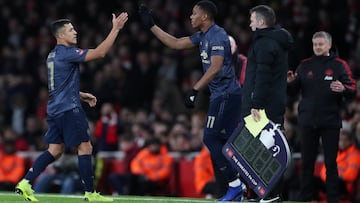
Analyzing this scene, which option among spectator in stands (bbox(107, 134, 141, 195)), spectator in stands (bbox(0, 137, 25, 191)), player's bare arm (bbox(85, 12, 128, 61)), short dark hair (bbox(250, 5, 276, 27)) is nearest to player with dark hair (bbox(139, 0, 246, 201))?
short dark hair (bbox(250, 5, 276, 27))

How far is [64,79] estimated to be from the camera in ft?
44.0

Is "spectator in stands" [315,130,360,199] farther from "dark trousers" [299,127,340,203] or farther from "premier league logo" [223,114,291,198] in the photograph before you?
"premier league logo" [223,114,291,198]

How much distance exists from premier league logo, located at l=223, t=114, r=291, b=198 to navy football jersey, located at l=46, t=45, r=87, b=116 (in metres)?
1.88

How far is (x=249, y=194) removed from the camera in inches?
552

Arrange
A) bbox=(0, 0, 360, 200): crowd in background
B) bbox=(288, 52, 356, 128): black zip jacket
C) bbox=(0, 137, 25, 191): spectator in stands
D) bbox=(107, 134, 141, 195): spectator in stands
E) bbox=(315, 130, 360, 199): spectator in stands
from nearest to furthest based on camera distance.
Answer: bbox=(288, 52, 356, 128): black zip jacket
bbox=(315, 130, 360, 199): spectator in stands
bbox=(107, 134, 141, 195): spectator in stands
bbox=(0, 137, 25, 191): spectator in stands
bbox=(0, 0, 360, 200): crowd in background

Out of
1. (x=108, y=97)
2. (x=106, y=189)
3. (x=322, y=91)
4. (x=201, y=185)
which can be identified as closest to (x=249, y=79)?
(x=322, y=91)

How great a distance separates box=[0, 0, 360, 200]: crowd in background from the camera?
21781mm

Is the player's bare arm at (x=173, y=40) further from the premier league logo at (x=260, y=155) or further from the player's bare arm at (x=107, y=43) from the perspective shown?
the premier league logo at (x=260, y=155)

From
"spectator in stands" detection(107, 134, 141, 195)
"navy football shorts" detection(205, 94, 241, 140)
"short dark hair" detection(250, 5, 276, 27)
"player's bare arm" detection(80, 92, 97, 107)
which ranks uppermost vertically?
"short dark hair" detection(250, 5, 276, 27)

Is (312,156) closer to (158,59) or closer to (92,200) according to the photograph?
(92,200)

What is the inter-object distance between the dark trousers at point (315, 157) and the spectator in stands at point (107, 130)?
25.4 feet

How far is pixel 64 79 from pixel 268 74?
7.80ft

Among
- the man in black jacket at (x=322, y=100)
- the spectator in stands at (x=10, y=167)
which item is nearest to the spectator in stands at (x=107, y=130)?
the spectator in stands at (x=10, y=167)

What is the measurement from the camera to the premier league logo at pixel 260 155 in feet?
42.6
